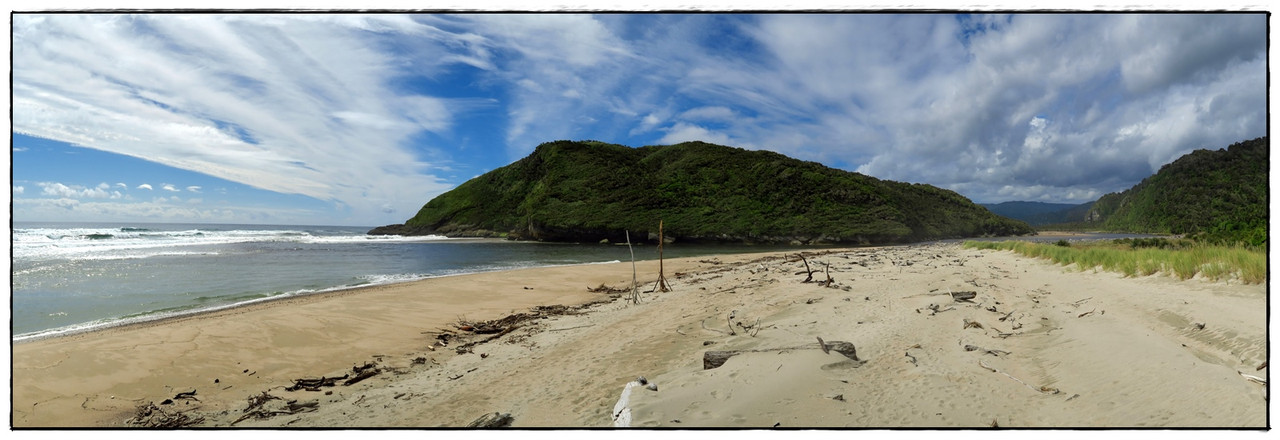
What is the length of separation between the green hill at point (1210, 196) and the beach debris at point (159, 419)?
949cm

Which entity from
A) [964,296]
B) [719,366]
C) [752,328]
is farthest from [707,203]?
[719,366]

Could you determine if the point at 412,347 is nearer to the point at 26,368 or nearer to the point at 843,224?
the point at 26,368

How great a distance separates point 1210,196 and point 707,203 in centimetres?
6229

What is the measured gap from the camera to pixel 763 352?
15.1ft

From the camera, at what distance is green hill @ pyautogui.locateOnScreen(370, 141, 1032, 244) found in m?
63.4

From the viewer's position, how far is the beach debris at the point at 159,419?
180 inches

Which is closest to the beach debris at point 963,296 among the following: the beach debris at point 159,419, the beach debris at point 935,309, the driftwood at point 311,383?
the beach debris at point 935,309

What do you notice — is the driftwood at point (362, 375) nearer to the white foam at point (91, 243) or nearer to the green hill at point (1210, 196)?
the white foam at point (91, 243)

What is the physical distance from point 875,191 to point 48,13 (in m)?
78.5

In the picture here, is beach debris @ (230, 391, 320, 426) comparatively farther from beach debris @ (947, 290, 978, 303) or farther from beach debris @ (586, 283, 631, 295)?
beach debris @ (947, 290, 978, 303)

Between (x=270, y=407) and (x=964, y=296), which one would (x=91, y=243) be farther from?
(x=964, y=296)

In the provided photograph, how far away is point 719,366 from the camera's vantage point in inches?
177

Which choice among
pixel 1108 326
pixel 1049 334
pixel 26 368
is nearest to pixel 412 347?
pixel 26 368

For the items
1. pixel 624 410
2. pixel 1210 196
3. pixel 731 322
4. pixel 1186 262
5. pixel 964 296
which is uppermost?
pixel 1210 196
